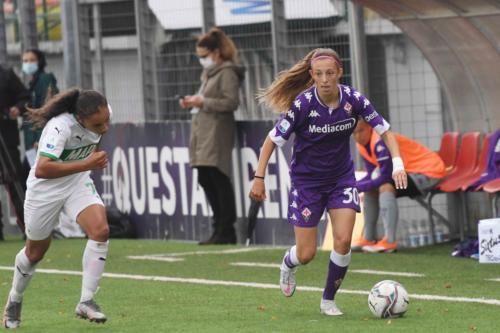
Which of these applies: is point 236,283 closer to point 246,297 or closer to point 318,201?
point 246,297

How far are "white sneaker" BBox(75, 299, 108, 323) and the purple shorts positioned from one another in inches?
60.2

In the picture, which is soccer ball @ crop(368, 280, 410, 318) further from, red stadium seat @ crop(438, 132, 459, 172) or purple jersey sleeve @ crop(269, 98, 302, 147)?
red stadium seat @ crop(438, 132, 459, 172)

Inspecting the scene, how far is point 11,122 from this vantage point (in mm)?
17125

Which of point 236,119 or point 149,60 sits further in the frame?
point 149,60

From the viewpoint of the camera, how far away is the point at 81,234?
1766cm

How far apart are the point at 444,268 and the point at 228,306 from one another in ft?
9.66

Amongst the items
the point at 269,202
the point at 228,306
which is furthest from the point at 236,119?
the point at 228,306

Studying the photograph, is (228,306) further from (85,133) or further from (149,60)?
(149,60)

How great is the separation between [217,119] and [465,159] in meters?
2.78

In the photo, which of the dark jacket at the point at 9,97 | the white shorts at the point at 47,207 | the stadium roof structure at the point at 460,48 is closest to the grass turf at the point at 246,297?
the white shorts at the point at 47,207

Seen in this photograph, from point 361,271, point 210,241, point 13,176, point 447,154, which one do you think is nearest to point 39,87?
point 13,176

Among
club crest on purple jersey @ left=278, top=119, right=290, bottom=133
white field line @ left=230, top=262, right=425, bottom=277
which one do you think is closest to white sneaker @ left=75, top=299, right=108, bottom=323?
club crest on purple jersey @ left=278, top=119, right=290, bottom=133

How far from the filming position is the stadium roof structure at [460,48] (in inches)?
563

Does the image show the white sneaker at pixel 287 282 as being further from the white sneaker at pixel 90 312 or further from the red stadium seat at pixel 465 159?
the red stadium seat at pixel 465 159
